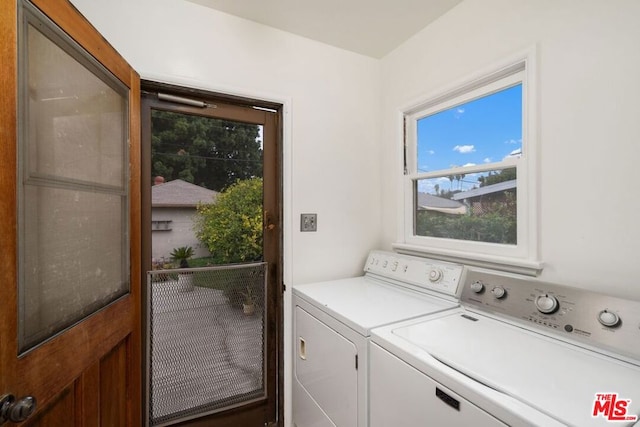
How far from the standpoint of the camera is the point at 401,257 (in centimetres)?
190

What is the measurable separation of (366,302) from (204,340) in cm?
97

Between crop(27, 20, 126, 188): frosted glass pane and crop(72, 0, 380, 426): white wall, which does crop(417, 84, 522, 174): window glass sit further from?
crop(27, 20, 126, 188): frosted glass pane

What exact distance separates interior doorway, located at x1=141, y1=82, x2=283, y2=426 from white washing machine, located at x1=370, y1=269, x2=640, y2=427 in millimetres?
937

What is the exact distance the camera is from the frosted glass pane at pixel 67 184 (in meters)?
0.83

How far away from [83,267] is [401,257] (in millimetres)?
1628

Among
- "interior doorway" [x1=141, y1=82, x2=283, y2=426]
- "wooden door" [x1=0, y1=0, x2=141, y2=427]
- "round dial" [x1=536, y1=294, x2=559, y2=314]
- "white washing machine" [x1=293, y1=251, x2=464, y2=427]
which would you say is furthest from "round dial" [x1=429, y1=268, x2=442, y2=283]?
"wooden door" [x1=0, y1=0, x2=141, y2=427]

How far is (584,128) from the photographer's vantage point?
3.88 ft

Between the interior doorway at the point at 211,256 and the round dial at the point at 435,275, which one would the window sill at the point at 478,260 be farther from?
the interior doorway at the point at 211,256

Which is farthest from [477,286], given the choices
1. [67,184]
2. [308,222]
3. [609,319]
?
[67,184]

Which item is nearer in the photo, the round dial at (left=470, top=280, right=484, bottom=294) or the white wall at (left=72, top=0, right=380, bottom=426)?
the round dial at (left=470, top=280, right=484, bottom=294)

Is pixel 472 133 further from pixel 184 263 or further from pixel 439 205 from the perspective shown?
pixel 184 263

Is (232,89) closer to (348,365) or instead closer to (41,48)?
(41,48)

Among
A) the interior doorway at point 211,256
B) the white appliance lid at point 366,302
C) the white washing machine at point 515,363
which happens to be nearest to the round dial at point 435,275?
the white appliance lid at point 366,302

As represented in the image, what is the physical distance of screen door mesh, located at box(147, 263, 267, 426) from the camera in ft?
5.31
